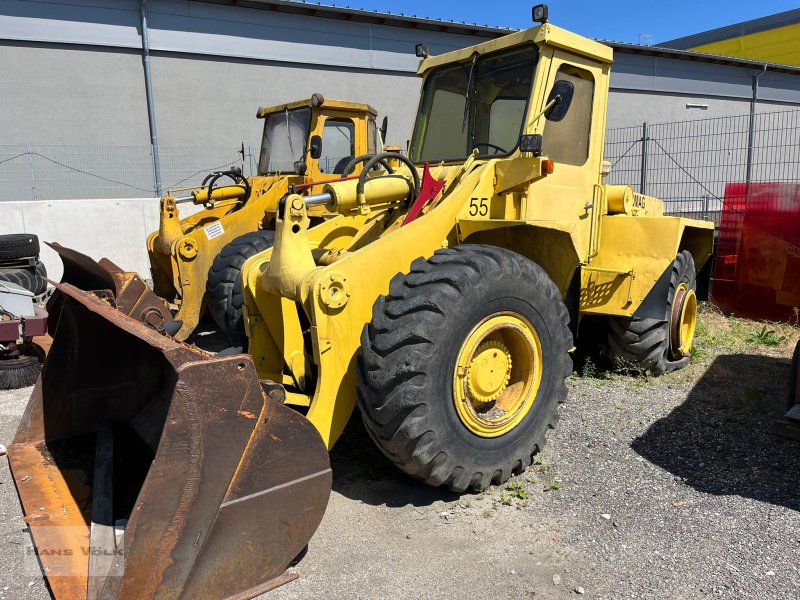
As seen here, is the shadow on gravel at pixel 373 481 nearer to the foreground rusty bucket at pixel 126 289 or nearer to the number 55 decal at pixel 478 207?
the number 55 decal at pixel 478 207

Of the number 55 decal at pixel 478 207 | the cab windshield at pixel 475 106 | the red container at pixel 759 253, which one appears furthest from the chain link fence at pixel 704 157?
the number 55 decal at pixel 478 207

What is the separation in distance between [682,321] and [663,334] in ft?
2.15

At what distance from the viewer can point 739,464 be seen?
3887 mm

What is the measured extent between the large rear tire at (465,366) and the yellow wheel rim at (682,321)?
230 cm

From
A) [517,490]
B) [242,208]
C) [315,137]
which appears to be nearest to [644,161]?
[315,137]

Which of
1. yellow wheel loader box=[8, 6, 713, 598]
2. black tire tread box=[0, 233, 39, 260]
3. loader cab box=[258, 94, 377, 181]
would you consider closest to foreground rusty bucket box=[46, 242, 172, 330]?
black tire tread box=[0, 233, 39, 260]

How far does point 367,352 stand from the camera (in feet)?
10.2

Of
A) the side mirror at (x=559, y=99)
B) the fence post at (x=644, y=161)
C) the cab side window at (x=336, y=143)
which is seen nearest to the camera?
the side mirror at (x=559, y=99)

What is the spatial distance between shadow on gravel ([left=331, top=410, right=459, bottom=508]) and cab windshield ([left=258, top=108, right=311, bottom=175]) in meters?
4.88

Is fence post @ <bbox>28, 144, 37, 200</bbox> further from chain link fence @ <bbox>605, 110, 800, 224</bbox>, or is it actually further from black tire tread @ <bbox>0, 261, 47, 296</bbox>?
chain link fence @ <bbox>605, 110, 800, 224</bbox>

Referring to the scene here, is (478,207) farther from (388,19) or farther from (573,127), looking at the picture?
(388,19)

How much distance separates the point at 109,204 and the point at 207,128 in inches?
174

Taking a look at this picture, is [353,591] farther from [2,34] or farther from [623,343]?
[2,34]

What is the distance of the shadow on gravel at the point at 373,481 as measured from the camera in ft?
11.7
